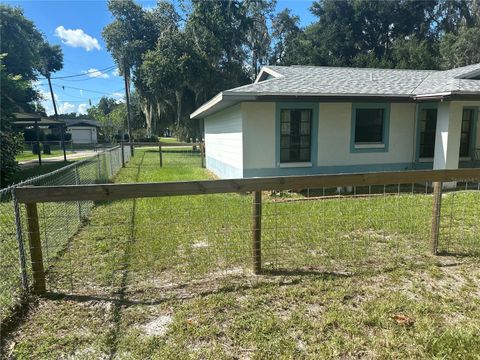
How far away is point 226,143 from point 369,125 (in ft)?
14.5

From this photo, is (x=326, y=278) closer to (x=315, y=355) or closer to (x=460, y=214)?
(x=315, y=355)

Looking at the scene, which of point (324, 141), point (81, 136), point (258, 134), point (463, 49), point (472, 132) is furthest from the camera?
point (81, 136)

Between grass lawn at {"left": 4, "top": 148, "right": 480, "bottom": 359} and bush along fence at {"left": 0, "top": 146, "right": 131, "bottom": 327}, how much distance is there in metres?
0.16

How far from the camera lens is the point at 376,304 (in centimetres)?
307

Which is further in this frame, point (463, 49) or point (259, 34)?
point (259, 34)

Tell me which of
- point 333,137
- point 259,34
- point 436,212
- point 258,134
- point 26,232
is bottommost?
point 26,232

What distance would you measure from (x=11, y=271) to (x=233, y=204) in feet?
14.5

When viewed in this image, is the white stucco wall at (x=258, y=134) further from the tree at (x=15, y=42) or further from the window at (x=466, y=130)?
the tree at (x=15, y=42)

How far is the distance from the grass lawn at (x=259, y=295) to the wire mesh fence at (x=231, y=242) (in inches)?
0.9

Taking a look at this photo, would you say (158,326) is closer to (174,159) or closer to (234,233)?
(234,233)

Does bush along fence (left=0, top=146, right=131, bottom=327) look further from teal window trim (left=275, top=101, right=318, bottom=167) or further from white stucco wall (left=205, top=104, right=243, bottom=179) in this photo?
teal window trim (left=275, top=101, right=318, bottom=167)

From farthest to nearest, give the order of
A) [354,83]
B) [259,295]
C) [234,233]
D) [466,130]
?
[466,130], [354,83], [234,233], [259,295]

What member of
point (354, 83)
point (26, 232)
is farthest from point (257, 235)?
point (354, 83)

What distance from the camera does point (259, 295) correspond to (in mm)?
3268
